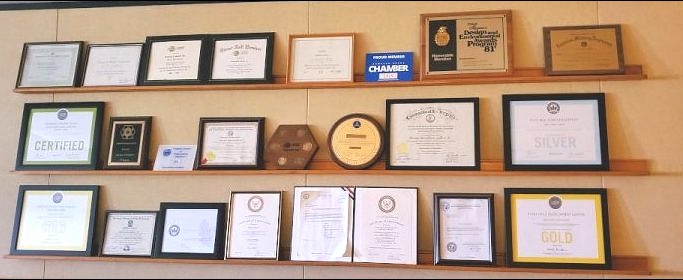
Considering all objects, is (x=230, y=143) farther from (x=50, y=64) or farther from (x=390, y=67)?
(x=50, y=64)

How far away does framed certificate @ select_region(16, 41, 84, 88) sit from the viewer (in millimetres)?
2562

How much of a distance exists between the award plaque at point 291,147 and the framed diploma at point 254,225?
0.50ft

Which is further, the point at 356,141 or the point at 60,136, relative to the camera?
the point at 60,136

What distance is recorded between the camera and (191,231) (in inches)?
92.7

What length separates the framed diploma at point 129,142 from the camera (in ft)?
8.02

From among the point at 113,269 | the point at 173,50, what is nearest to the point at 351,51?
the point at 173,50

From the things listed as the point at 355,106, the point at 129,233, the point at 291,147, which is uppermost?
the point at 355,106

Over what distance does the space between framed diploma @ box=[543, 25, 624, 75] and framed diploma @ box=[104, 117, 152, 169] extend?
1.90m

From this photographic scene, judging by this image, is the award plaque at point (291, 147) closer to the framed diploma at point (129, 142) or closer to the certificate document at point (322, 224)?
the certificate document at point (322, 224)

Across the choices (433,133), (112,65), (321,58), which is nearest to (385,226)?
(433,133)

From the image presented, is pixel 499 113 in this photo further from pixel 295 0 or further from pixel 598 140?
pixel 295 0

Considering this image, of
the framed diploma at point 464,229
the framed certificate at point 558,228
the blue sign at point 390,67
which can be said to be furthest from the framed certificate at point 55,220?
the framed certificate at point 558,228

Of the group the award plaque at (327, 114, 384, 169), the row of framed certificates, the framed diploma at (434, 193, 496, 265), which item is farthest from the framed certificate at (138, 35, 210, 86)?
the framed diploma at (434, 193, 496, 265)

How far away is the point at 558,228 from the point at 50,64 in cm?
254
